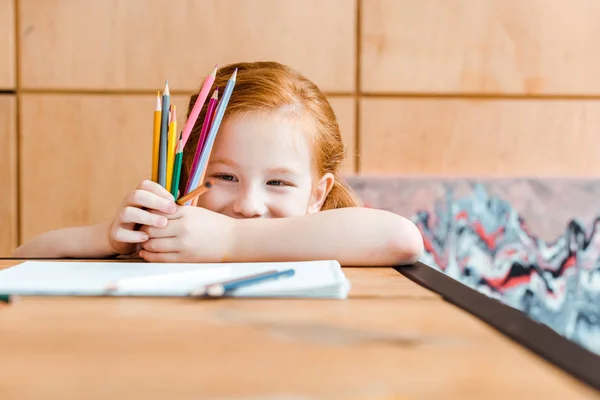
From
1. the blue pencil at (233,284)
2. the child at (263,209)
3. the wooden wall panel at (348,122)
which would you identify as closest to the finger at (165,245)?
the child at (263,209)

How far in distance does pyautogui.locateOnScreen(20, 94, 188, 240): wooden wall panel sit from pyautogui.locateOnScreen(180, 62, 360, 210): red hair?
0.50 m

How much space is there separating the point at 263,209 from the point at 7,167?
903mm

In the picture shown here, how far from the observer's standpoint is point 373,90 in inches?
55.7

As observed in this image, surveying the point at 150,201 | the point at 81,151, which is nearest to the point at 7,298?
the point at 150,201

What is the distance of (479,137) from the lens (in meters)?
1.44

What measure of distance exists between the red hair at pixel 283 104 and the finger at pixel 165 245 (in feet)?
0.89

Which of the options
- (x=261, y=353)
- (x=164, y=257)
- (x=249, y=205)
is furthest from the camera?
(x=249, y=205)

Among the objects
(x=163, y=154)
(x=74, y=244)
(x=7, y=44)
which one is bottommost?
(x=74, y=244)

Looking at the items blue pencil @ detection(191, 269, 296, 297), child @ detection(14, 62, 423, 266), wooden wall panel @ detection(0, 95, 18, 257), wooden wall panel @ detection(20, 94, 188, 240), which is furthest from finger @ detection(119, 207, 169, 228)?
wooden wall panel @ detection(0, 95, 18, 257)

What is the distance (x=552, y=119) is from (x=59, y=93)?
3.92ft

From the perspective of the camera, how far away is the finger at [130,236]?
1.89ft

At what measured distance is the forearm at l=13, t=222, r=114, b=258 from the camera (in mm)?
646

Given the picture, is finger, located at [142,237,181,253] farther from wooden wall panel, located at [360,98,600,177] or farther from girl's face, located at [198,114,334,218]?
wooden wall panel, located at [360,98,600,177]

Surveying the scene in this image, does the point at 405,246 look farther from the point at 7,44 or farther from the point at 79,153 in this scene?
the point at 7,44
